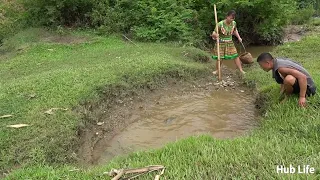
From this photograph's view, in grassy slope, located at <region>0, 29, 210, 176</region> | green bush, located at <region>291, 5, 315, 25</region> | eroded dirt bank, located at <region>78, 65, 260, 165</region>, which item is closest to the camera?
grassy slope, located at <region>0, 29, 210, 176</region>

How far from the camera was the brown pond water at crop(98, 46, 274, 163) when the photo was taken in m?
5.16

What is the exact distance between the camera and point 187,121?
5742mm

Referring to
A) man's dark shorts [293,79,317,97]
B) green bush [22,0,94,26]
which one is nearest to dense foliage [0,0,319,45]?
green bush [22,0,94,26]

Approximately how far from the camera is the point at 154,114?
6176 millimetres

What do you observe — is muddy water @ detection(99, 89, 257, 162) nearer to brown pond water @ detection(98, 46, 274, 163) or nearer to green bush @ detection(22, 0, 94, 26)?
brown pond water @ detection(98, 46, 274, 163)

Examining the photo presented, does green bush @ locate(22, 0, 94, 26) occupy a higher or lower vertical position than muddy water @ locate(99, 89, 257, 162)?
higher

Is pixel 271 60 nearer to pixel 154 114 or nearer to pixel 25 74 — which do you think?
pixel 154 114

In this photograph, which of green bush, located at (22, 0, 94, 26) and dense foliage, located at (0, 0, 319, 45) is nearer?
dense foliage, located at (0, 0, 319, 45)

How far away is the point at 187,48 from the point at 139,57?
77.2 inches

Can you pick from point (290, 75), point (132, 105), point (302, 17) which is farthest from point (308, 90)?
point (302, 17)

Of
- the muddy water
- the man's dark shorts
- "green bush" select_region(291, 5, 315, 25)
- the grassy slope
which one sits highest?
the man's dark shorts

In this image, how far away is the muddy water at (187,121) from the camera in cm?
517

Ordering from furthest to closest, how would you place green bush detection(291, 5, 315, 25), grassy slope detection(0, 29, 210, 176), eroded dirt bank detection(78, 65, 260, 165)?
1. green bush detection(291, 5, 315, 25)
2. eroded dirt bank detection(78, 65, 260, 165)
3. grassy slope detection(0, 29, 210, 176)

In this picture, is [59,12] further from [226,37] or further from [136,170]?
[136,170]
